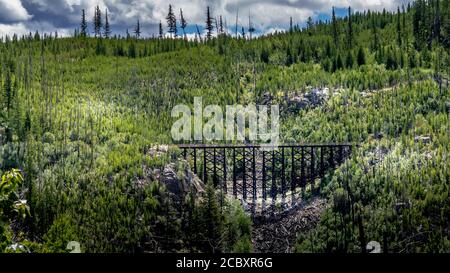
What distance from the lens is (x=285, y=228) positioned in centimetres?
5956

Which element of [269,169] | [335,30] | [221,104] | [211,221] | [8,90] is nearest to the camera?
[211,221]

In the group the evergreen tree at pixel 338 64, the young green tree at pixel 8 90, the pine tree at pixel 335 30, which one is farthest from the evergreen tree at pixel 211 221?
the pine tree at pixel 335 30

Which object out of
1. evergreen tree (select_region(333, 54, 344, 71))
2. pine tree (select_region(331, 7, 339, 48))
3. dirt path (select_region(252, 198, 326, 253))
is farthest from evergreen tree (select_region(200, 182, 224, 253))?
pine tree (select_region(331, 7, 339, 48))

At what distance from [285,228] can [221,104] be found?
29.3 m

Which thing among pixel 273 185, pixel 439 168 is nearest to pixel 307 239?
pixel 273 185

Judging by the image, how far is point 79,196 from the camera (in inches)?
2293

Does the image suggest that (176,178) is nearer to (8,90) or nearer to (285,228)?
(285,228)

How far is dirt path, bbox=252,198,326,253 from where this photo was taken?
57.9 meters

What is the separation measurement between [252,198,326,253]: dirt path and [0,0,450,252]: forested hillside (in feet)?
4.31

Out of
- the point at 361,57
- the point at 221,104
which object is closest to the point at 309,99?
the point at 221,104

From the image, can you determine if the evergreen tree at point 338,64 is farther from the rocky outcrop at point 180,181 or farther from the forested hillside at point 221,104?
the rocky outcrop at point 180,181
